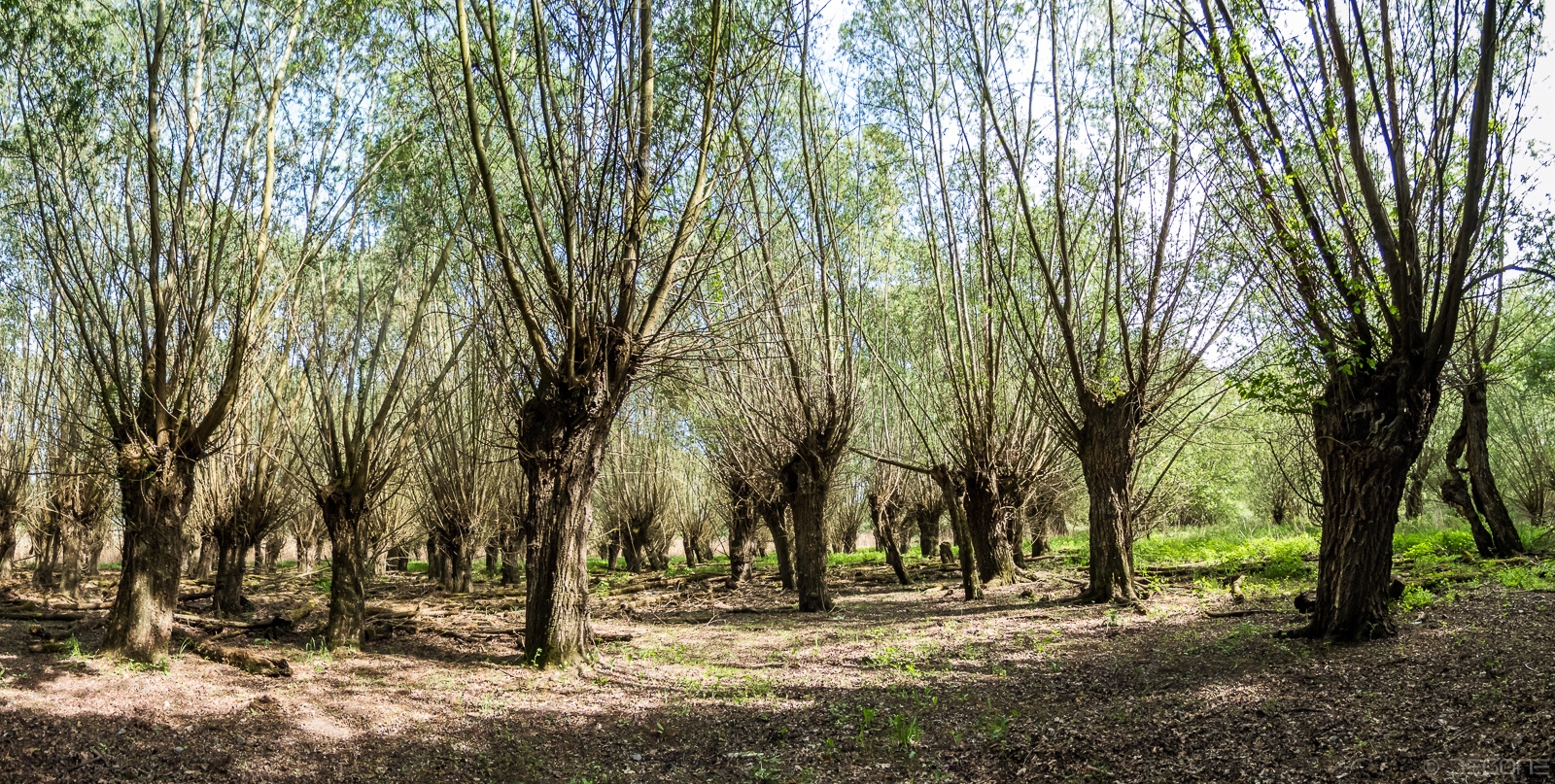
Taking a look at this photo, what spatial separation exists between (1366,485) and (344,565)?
7.78m

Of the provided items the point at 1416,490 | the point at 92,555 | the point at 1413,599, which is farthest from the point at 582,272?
the point at 1416,490

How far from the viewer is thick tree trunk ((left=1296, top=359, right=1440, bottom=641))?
16.6 feet

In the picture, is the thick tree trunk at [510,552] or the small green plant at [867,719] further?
the thick tree trunk at [510,552]

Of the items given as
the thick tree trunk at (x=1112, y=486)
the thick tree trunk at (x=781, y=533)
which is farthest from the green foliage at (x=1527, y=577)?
the thick tree trunk at (x=781, y=533)

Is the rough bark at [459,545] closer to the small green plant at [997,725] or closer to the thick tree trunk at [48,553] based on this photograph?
the thick tree trunk at [48,553]

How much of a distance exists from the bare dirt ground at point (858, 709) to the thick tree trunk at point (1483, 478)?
143 inches

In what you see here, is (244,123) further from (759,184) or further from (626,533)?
(626,533)

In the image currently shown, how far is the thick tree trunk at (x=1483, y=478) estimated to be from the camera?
361 inches

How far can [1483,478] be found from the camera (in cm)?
926

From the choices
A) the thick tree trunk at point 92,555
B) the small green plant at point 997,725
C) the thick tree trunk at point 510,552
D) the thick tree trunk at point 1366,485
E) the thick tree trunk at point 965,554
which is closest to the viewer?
the small green plant at point 997,725

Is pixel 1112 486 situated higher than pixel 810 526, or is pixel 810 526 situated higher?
pixel 1112 486

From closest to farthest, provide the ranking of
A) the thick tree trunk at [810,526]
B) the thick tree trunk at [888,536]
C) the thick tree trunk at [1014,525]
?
the thick tree trunk at [810,526]
the thick tree trunk at [1014,525]
the thick tree trunk at [888,536]

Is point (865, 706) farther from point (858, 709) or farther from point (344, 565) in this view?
point (344, 565)

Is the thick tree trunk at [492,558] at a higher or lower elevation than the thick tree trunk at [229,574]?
lower
